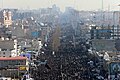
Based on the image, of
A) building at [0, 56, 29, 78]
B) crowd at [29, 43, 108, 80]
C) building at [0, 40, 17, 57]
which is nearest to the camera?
building at [0, 56, 29, 78]

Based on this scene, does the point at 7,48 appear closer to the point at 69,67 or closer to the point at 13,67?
the point at 69,67

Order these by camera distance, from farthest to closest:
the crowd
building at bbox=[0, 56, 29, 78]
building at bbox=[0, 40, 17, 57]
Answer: building at bbox=[0, 40, 17, 57]
the crowd
building at bbox=[0, 56, 29, 78]

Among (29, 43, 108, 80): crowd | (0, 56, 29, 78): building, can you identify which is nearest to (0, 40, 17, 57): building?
(29, 43, 108, 80): crowd

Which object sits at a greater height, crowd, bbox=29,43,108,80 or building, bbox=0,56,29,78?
building, bbox=0,56,29,78

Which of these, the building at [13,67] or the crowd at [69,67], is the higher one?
the building at [13,67]

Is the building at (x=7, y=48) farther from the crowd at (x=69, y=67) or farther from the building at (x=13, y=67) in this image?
the building at (x=13, y=67)

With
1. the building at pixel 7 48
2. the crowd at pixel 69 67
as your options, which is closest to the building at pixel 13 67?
the crowd at pixel 69 67

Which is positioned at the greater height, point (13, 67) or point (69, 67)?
point (13, 67)

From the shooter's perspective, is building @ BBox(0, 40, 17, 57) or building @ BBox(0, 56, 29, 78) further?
building @ BBox(0, 40, 17, 57)

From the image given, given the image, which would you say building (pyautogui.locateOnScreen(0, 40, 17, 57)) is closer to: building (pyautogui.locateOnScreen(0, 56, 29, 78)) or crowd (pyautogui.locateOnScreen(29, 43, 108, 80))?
crowd (pyautogui.locateOnScreen(29, 43, 108, 80))

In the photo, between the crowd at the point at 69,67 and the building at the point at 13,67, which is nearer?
the building at the point at 13,67

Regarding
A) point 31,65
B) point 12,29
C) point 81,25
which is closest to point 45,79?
point 31,65

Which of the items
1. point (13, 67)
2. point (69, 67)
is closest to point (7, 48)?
point (69, 67)
